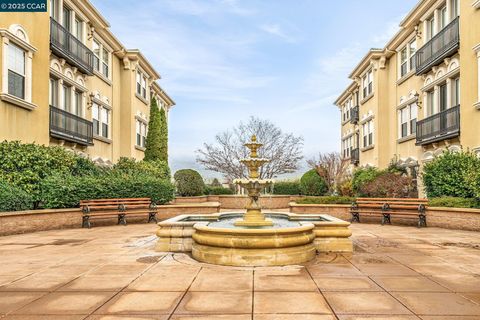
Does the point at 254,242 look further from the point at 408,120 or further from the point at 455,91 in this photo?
the point at 408,120

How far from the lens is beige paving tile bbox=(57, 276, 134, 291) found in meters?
6.00

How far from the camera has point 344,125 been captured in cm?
4025

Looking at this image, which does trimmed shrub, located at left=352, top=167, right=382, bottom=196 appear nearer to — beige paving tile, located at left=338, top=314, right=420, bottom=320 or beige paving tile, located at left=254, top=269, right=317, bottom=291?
beige paving tile, located at left=254, top=269, right=317, bottom=291

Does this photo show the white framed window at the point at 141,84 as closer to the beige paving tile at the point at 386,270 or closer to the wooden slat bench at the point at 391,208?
the wooden slat bench at the point at 391,208

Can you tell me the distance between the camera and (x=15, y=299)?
18.0ft

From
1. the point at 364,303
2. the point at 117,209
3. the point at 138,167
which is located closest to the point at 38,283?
the point at 364,303

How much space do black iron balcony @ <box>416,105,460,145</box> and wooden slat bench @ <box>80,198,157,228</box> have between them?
1351 centimetres

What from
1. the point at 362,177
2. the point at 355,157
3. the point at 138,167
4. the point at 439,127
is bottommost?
the point at 362,177

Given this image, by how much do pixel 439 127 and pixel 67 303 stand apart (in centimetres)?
1856

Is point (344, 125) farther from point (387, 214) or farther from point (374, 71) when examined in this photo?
point (387, 214)

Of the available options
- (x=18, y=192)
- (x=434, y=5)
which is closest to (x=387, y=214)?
(x=434, y=5)

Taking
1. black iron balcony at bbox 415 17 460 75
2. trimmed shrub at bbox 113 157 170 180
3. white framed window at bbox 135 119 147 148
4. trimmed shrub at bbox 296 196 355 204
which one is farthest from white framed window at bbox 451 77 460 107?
white framed window at bbox 135 119 147 148

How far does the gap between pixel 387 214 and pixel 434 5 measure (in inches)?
460

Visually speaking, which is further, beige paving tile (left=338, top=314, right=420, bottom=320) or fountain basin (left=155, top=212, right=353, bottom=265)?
fountain basin (left=155, top=212, right=353, bottom=265)
